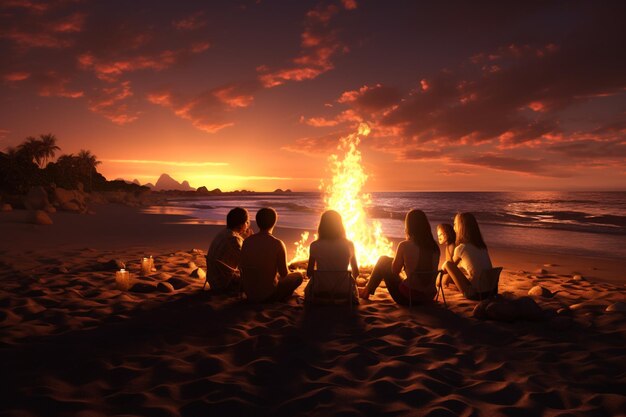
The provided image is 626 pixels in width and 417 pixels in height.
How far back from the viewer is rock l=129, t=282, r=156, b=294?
7871 millimetres

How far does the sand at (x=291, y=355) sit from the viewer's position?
379 centimetres

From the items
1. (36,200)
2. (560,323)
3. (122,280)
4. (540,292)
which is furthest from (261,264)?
(36,200)

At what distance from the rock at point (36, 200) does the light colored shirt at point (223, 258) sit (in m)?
26.8

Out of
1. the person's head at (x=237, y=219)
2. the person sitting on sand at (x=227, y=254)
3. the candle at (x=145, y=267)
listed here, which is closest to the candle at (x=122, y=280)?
the candle at (x=145, y=267)

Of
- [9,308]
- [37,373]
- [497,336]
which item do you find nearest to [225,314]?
[37,373]

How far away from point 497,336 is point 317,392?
10.1ft

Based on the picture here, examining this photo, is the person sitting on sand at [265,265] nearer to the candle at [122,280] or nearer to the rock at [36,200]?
the candle at [122,280]

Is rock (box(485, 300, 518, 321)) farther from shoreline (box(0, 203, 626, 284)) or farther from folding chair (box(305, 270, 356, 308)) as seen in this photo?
shoreline (box(0, 203, 626, 284))

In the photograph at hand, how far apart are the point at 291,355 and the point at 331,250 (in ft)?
7.28

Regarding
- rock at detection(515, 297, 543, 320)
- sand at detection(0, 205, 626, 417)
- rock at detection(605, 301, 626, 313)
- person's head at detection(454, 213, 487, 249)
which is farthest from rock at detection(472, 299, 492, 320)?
rock at detection(605, 301, 626, 313)

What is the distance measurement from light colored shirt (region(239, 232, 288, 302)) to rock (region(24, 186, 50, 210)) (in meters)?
27.9

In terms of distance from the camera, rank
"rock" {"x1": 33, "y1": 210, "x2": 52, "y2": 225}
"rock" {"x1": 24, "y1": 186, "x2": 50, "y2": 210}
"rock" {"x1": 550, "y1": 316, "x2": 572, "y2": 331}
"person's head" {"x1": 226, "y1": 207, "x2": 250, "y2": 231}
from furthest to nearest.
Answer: "rock" {"x1": 24, "y1": 186, "x2": 50, "y2": 210}, "rock" {"x1": 33, "y1": 210, "x2": 52, "y2": 225}, "person's head" {"x1": 226, "y1": 207, "x2": 250, "y2": 231}, "rock" {"x1": 550, "y1": 316, "x2": 572, "y2": 331}

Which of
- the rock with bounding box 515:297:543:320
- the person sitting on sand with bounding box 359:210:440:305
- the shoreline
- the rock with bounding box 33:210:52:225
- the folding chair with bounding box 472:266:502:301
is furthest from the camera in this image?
the rock with bounding box 33:210:52:225

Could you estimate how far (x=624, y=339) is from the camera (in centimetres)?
536
